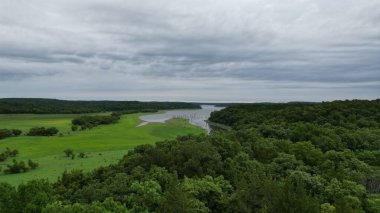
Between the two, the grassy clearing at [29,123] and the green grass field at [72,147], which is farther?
the grassy clearing at [29,123]

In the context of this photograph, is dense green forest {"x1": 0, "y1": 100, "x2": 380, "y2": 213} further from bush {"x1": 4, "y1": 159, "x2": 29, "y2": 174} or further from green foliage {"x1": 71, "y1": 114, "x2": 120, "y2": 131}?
green foliage {"x1": 71, "y1": 114, "x2": 120, "y2": 131}

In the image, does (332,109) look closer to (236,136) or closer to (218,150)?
(236,136)

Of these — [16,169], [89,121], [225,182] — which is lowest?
[16,169]

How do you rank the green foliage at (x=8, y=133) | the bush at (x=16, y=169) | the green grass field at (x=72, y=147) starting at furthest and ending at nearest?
1. the green foliage at (x=8, y=133)
2. the green grass field at (x=72, y=147)
3. the bush at (x=16, y=169)

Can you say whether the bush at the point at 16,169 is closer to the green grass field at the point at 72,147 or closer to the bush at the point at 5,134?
the green grass field at the point at 72,147

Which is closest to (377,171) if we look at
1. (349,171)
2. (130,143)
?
(349,171)

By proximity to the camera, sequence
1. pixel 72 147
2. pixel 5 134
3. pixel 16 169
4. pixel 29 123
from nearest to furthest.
A: pixel 16 169 → pixel 72 147 → pixel 5 134 → pixel 29 123

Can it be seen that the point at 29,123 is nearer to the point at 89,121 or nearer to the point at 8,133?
the point at 89,121

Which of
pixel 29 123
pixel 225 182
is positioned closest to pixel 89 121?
pixel 29 123

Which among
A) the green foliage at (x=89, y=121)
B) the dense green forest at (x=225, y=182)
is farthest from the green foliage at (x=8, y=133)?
the dense green forest at (x=225, y=182)

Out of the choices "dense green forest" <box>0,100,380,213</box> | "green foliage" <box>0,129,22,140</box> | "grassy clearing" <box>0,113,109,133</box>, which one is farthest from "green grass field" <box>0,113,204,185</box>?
"grassy clearing" <box>0,113,109,133</box>
